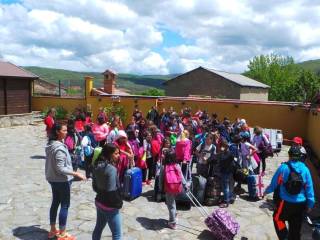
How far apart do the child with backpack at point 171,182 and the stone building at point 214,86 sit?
38.2 metres

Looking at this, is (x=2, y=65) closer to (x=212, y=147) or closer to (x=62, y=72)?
(x=212, y=147)

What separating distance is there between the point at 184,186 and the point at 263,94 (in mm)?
44859

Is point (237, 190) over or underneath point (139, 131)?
underneath

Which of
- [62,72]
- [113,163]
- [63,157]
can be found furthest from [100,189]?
[62,72]

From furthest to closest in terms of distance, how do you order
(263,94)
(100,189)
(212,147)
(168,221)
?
(263,94) → (212,147) → (168,221) → (100,189)

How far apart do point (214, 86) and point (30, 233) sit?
42624mm

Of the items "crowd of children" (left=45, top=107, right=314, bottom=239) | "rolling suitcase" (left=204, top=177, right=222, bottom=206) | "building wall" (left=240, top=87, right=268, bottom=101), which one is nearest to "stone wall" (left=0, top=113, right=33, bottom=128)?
"crowd of children" (left=45, top=107, right=314, bottom=239)

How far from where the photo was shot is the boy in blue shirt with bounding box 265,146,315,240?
18.8 feet

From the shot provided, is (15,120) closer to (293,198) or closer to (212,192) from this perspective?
(212,192)

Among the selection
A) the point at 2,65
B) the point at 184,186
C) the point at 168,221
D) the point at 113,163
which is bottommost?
the point at 168,221

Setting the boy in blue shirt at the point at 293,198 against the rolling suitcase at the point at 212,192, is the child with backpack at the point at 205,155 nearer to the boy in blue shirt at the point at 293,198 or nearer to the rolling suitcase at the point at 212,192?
the rolling suitcase at the point at 212,192

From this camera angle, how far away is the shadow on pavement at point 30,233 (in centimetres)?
656

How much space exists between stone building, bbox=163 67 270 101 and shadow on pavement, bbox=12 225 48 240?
39329 millimetres

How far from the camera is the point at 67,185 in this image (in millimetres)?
6070
